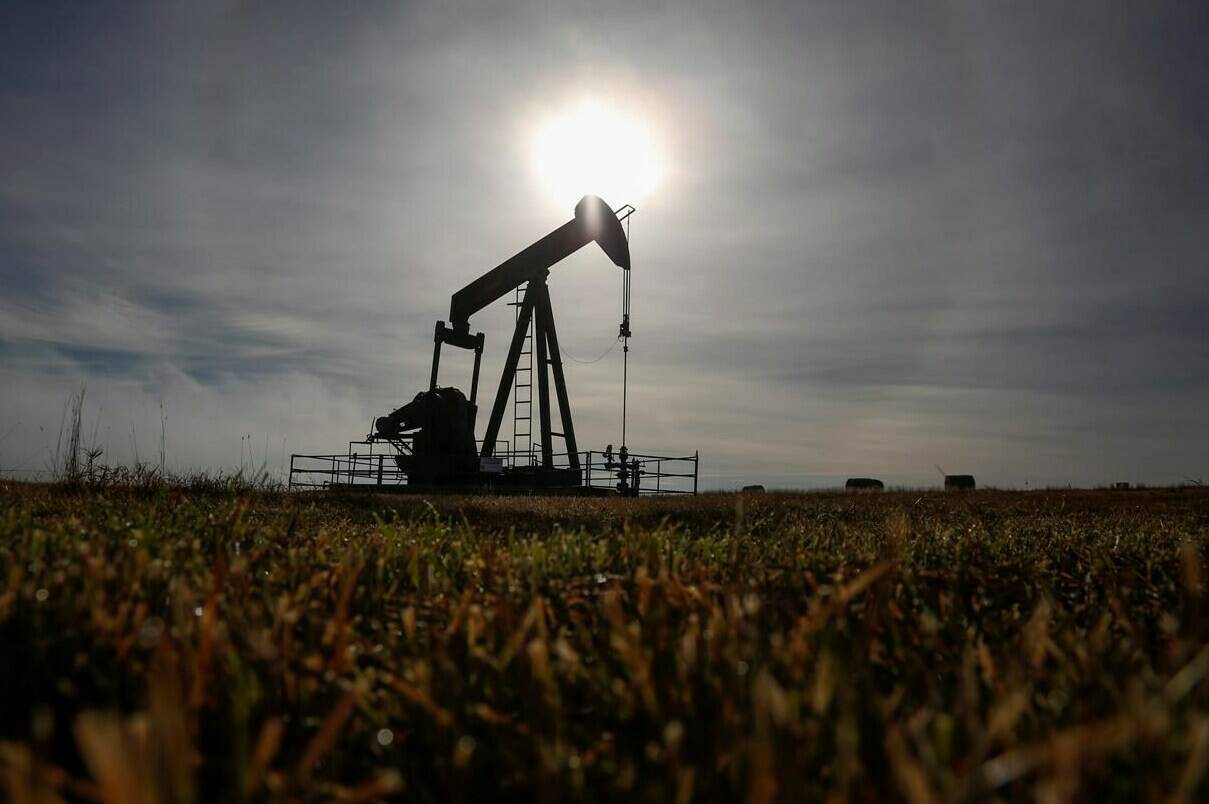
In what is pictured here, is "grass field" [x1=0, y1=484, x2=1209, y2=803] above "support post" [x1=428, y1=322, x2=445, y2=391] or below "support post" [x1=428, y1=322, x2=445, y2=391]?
below

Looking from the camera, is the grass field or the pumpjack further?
the pumpjack

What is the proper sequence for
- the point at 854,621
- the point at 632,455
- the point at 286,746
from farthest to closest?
1. the point at 632,455
2. the point at 854,621
3. the point at 286,746

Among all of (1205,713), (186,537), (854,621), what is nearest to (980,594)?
(854,621)

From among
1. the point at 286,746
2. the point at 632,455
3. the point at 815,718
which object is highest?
the point at 632,455

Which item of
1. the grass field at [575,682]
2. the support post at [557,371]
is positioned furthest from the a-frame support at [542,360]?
the grass field at [575,682]

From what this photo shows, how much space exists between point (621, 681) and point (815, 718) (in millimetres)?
392

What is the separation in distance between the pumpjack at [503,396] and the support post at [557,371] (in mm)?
29

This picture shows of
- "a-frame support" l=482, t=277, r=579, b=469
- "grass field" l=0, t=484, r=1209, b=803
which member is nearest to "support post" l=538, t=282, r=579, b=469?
"a-frame support" l=482, t=277, r=579, b=469

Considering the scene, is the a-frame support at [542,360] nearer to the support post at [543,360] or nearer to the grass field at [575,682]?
the support post at [543,360]

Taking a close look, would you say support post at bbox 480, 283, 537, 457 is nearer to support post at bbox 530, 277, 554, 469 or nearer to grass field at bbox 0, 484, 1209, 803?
support post at bbox 530, 277, 554, 469

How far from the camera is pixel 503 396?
2347 centimetres

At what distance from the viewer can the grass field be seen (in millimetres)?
1006

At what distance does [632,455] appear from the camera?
24.2 meters

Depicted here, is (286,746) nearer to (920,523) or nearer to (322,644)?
(322,644)
